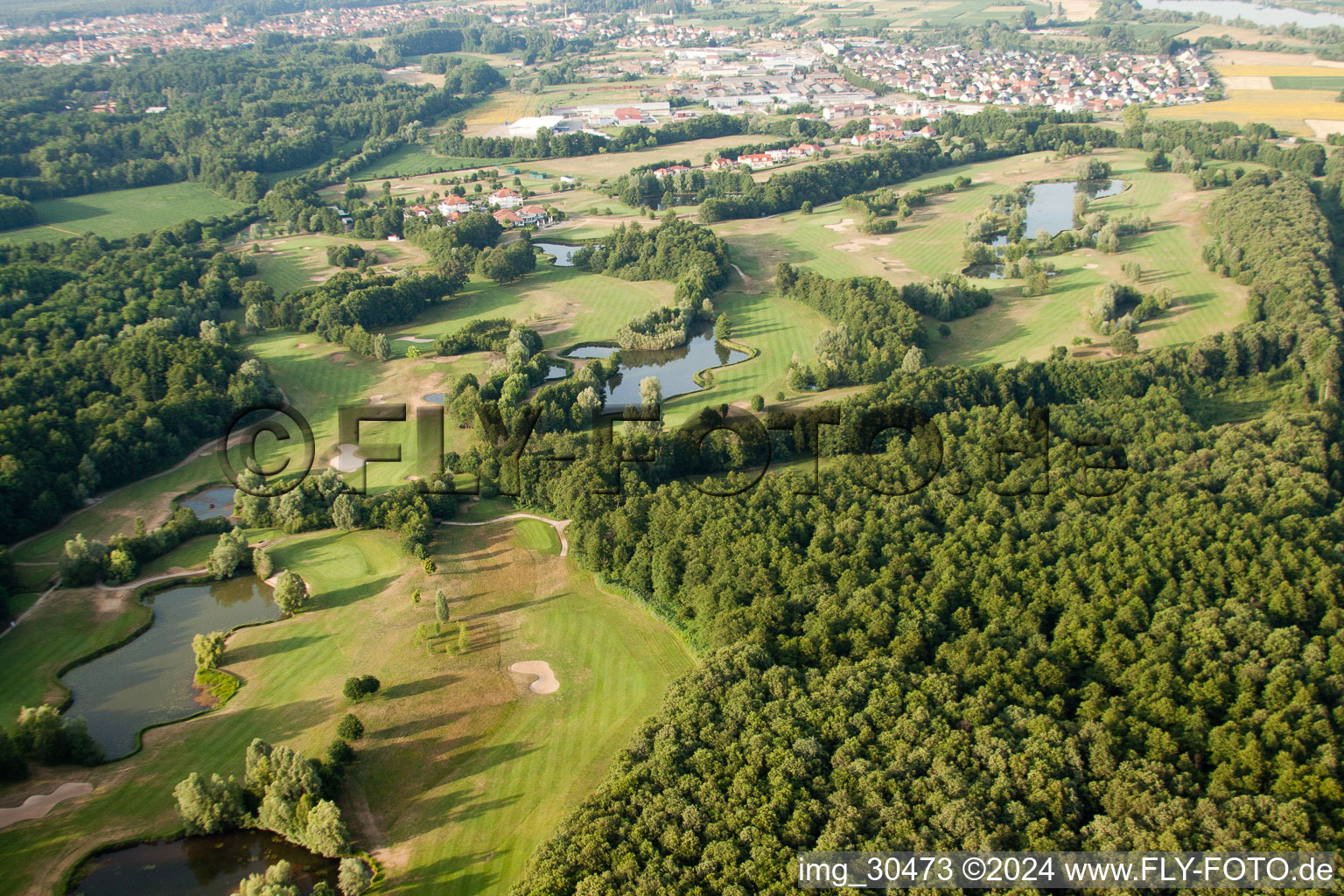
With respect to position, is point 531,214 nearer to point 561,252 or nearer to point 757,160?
point 561,252

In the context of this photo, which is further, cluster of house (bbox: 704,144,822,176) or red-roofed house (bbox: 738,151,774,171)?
cluster of house (bbox: 704,144,822,176)

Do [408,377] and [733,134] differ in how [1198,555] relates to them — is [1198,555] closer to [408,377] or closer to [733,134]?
[408,377]

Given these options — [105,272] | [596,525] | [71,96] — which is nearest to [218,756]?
[596,525]

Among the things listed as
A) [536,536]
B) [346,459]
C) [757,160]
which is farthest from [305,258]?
[757,160]

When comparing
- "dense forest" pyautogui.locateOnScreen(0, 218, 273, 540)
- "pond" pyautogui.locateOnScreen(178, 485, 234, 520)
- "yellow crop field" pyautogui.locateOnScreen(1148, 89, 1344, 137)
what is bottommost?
"pond" pyautogui.locateOnScreen(178, 485, 234, 520)

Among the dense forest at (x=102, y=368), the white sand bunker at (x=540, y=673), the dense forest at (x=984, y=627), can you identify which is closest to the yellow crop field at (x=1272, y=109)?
the dense forest at (x=984, y=627)

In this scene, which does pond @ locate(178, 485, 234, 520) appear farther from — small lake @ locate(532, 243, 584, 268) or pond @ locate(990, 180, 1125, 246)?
pond @ locate(990, 180, 1125, 246)

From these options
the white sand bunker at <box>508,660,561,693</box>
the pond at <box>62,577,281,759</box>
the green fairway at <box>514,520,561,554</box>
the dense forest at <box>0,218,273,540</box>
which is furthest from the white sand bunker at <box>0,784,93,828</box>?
the green fairway at <box>514,520,561,554</box>
